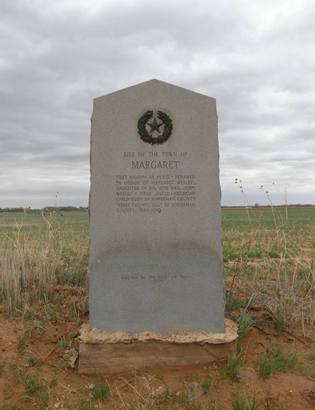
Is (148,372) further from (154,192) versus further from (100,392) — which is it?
(154,192)

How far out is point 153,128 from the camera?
14.8ft

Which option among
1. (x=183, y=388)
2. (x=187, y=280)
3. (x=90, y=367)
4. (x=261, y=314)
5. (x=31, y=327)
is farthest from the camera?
(x=261, y=314)

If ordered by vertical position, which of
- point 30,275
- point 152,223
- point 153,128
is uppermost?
point 153,128

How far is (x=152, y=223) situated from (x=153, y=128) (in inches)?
35.5

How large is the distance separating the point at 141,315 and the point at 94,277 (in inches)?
22.5

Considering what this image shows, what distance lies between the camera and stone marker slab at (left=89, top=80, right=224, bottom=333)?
448cm

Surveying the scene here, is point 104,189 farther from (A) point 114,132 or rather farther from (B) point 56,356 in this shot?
(B) point 56,356

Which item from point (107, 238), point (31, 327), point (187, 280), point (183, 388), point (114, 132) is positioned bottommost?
point (183, 388)

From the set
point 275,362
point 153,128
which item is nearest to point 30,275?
point 153,128

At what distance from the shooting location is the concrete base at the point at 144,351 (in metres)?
4.25

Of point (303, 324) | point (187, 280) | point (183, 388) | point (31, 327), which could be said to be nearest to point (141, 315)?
point (187, 280)

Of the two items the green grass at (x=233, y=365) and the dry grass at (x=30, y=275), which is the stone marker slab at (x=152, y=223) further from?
the dry grass at (x=30, y=275)

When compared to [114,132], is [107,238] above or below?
below

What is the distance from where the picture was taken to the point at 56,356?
14.6 ft
